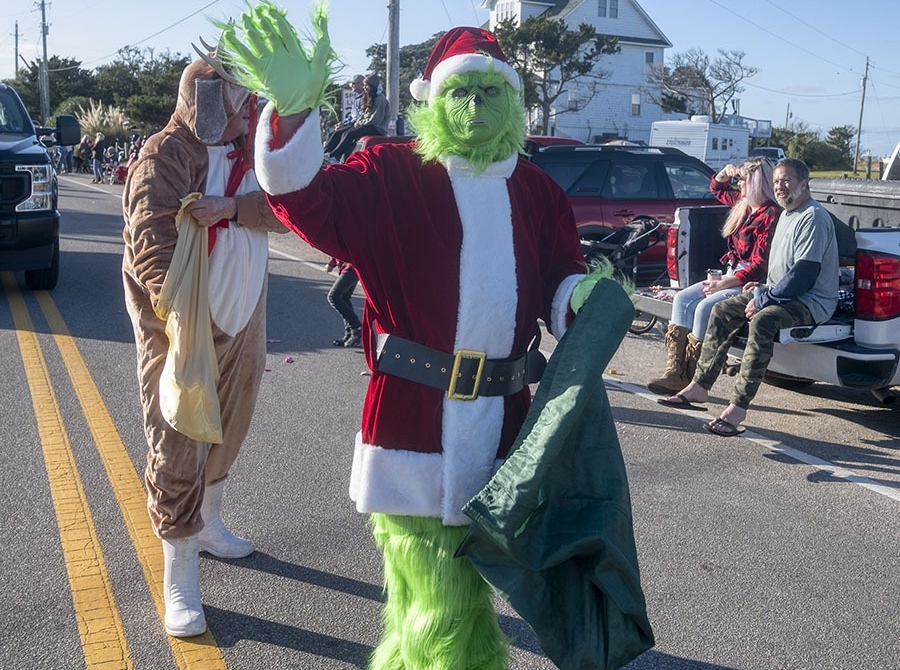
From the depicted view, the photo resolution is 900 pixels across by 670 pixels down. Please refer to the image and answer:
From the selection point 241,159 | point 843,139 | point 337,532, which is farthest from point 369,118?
point 843,139

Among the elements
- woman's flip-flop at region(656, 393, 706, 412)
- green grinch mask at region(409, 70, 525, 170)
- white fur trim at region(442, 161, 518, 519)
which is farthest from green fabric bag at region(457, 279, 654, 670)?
woman's flip-flop at region(656, 393, 706, 412)

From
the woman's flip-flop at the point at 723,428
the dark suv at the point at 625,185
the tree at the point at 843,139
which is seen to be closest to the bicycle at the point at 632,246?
the dark suv at the point at 625,185

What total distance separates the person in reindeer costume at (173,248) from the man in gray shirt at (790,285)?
3.65 m

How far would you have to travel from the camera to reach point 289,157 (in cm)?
244

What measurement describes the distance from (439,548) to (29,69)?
7428cm

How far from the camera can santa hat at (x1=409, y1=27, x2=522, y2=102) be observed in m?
2.78

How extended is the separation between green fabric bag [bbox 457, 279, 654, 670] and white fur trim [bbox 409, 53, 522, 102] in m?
0.74

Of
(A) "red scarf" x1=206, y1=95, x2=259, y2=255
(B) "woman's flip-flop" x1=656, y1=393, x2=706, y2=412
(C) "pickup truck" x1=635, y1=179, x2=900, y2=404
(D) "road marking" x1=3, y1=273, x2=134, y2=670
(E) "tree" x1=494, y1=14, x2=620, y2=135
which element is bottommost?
(D) "road marking" x1=3, y1=273, x2=134, y2=670

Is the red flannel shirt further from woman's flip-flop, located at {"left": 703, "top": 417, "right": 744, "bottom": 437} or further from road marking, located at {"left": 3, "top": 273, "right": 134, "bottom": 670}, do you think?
road marking, located at {"left": 3, "top": 273, "right": 134, "bottom": 670}

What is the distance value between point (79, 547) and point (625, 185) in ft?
28.2

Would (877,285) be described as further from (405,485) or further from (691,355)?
(405,485)

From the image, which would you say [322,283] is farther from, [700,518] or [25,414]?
[700,518]

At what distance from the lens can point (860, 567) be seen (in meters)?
4.27

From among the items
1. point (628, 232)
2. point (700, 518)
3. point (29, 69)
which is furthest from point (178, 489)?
point (29, 69)
